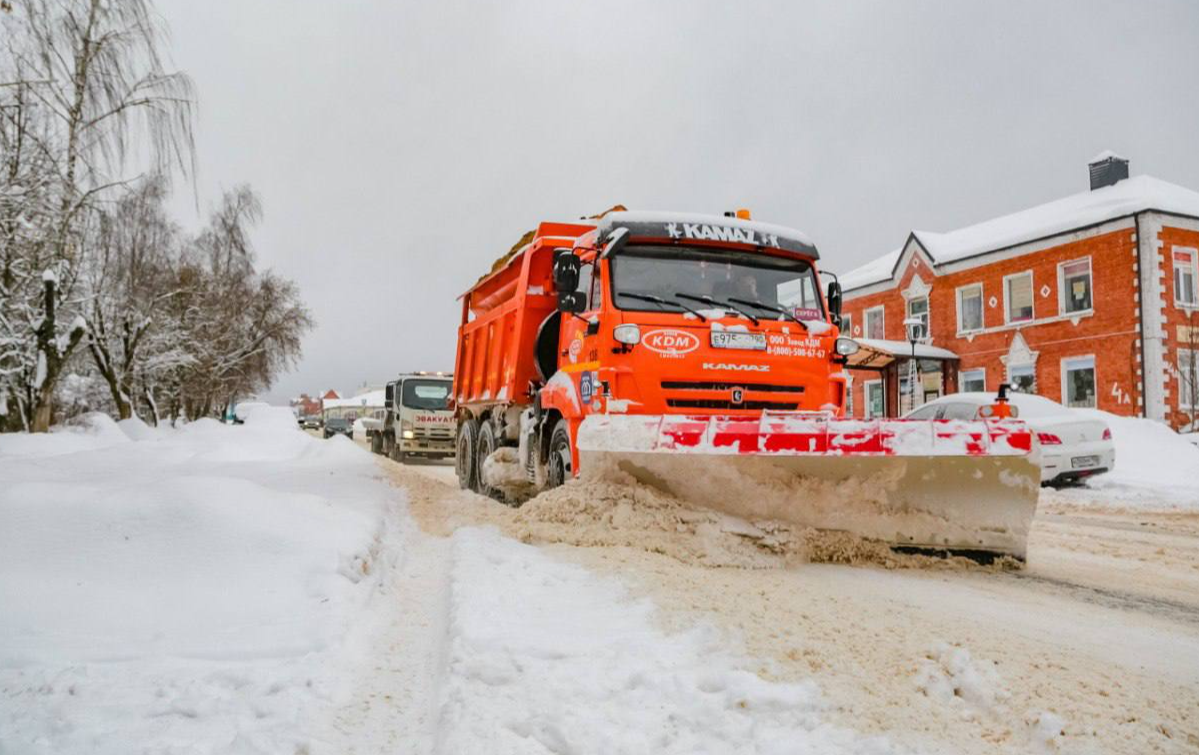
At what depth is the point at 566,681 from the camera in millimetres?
3100

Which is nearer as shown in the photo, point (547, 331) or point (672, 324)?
point (672, 324)

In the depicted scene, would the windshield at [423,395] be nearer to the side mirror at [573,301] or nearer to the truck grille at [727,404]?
the side mirror at [573,301]

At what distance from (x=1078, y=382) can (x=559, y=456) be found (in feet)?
73.5

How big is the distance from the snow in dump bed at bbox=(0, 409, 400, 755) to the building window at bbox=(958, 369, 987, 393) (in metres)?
25.1

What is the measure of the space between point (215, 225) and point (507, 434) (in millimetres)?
33738

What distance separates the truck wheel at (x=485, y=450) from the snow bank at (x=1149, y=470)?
8146 millimetres

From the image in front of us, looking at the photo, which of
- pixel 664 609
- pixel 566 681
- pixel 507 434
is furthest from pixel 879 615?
pixel 507 434

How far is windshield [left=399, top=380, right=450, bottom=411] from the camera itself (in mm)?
20750

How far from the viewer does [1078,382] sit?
2403 centimetres

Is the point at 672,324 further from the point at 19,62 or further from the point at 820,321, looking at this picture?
the point at 19,62

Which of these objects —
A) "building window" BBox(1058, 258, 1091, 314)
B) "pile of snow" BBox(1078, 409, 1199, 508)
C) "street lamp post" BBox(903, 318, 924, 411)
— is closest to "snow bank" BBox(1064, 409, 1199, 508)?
"pile of snow" BBox(1078, 409, 1199, 508)

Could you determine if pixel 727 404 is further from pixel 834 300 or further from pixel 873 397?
pixel 873 397

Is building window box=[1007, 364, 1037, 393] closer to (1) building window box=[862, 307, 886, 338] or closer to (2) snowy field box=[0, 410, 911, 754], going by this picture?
(1) building window box=[862, 307, 886, 338]

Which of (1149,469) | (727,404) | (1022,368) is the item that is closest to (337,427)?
A: (1022,368)
